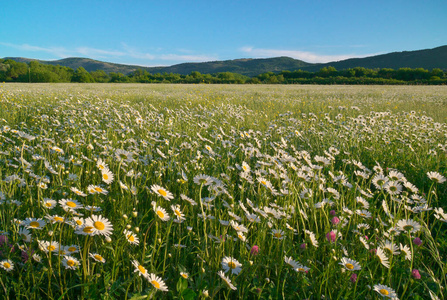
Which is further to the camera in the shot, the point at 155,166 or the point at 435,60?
the point at 435,60

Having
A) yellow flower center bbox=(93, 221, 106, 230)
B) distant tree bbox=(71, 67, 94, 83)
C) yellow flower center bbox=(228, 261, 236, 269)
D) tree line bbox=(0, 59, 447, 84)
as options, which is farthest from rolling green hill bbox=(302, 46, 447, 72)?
yellow flower center bbox=(93, 221, 106, 230)

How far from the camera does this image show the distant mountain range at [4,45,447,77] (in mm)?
78875

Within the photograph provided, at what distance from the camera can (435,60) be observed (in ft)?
248

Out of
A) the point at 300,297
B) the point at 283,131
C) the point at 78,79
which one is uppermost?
the point at 78,79

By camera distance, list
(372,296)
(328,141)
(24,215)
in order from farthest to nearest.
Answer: (328,141)
(24,215)
(372,296)

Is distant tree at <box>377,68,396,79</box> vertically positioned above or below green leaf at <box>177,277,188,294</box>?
above

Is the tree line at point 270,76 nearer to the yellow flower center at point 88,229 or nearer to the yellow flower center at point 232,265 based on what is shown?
the yellow flower center at point 232,265

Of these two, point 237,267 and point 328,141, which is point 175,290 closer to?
point 237,267

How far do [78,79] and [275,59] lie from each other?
113995 mm

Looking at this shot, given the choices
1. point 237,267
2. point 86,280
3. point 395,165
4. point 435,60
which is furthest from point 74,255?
point 435,60

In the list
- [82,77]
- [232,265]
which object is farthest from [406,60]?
[232,265]

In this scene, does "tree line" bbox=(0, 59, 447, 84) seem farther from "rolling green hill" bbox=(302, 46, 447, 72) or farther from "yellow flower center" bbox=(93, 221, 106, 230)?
"yellow flower center" bbox=(93, 221, 106, 230)

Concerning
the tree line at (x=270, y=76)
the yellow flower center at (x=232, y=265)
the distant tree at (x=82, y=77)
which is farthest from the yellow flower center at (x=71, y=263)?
the distant tree at (x=82, y=77)

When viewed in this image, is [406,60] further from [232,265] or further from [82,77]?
[232,265]
